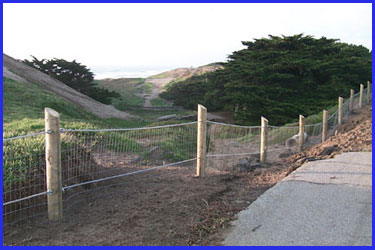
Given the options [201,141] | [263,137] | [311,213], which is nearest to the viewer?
[311,213]

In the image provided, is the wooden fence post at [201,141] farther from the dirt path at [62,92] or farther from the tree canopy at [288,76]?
the dirt path at [62,92]

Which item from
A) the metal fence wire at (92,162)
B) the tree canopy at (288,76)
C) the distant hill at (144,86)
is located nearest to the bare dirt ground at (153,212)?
the metal fence wire at (92,162)

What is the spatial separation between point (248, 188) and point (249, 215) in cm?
141

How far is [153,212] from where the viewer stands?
4527 mm

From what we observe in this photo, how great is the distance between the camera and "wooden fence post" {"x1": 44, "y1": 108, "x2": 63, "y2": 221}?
4121 mm

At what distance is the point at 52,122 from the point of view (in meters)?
4.12

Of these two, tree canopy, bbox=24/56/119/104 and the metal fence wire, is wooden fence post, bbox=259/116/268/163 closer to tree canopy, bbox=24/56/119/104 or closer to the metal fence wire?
the metal fence wire

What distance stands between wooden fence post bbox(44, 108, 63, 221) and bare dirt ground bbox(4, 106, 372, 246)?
0.18 metres

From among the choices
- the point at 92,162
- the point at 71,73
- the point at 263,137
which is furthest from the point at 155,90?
the point at 92,162

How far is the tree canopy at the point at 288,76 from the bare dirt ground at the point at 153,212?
1823 centimetres

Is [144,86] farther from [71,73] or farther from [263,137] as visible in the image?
[263,137]

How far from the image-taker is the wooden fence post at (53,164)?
13.5ft

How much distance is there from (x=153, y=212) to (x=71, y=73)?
33.8 m

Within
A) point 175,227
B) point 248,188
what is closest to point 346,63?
point 248,188
